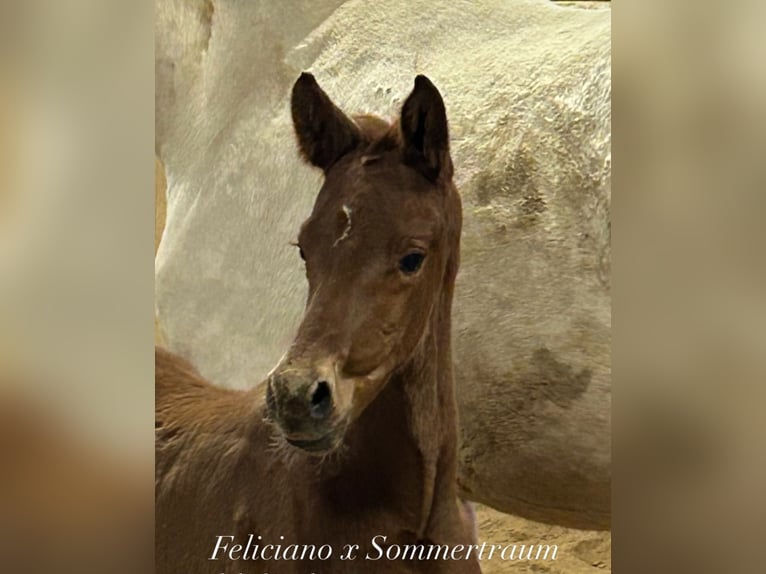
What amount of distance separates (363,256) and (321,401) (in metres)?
0.24

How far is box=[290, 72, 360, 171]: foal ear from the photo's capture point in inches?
60.6

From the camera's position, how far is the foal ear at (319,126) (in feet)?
5.05

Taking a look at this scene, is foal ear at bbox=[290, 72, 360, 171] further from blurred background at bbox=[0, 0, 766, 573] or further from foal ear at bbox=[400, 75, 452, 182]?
blurred background at bbox=[0, 0, 766, 573]

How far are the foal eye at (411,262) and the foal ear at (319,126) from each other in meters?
0.22

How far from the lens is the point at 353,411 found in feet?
4.71

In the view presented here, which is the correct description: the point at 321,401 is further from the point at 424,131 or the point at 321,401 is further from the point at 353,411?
the point at 424,131

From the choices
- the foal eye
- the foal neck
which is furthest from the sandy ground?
the foal eye

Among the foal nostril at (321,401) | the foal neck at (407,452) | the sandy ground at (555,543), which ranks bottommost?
the sandy ground at (555,543)

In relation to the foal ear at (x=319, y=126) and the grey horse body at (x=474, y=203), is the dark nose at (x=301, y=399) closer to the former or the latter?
the grey horse body at (x=474, y=203)

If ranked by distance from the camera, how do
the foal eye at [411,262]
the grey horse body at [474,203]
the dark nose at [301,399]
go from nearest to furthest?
the dark nose at [301,399] < the foal eye at [411,262] < the grey horse body at [474,203]
